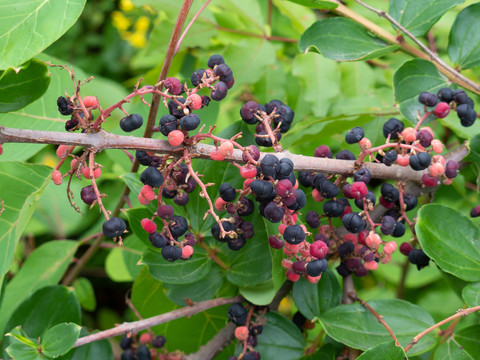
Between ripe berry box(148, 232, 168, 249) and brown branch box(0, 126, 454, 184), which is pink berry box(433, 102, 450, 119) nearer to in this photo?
brown branch box(0, 126, 454, 184)

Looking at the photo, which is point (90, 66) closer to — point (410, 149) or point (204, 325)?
point (204, 325)

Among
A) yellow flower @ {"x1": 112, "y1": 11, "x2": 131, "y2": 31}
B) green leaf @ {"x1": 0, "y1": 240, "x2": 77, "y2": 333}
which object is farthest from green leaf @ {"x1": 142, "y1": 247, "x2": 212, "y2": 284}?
yellow flower @ {"x1": 112, "y1": 11, "x2": 131, "y2": 31}

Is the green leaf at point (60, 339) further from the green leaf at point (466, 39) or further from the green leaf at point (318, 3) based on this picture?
the green leaf at point (466, 39)

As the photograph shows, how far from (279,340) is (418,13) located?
3.55ft

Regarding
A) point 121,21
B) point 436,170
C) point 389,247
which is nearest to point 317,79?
point 436,170

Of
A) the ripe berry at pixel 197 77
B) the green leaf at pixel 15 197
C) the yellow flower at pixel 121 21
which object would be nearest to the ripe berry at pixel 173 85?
the ripe berry at pixel 197 77

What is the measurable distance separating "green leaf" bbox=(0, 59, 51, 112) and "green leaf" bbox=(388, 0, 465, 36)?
1.09m

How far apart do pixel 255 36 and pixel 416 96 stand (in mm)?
882

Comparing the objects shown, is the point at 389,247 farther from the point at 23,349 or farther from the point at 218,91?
the point at 23,349

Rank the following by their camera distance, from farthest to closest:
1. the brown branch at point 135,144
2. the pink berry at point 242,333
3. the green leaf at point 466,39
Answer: the green leaf at point 466,39, the pink berry at point 242,333, the brown branch at point 135,144

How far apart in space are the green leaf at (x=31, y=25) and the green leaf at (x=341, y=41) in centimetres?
65

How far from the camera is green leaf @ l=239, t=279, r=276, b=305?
138cm

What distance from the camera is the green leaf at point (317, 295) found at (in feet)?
4.80

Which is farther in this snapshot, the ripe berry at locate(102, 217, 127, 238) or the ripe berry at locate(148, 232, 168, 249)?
the ripe berry at locate(148, 232, 168, 249)
